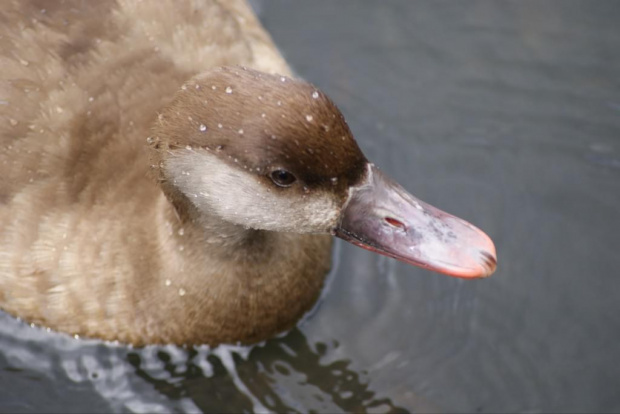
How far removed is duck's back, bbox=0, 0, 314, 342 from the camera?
3385 millimetres

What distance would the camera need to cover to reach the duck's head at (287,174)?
9.21 ft

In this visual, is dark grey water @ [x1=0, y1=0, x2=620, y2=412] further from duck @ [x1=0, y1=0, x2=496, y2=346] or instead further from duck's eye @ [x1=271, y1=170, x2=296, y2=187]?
duck's eye @ [x1=271, y1=170, x2=296, y2=187]

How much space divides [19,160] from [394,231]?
1.47 meters

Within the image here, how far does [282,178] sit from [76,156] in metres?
0.96

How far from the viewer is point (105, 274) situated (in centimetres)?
348

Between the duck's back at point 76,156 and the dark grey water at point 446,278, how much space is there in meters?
0.37

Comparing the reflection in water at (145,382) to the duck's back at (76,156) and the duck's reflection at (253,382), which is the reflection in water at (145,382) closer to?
the duck's reflection at (253,382)

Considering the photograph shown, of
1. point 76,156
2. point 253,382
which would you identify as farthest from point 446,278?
point 76,156

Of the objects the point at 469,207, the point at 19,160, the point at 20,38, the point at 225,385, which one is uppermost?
the point at 20,38

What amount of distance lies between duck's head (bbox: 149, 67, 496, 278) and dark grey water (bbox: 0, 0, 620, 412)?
3.01ft

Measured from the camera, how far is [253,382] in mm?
3791

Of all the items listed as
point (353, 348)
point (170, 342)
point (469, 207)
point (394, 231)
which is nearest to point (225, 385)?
point (170, 342)

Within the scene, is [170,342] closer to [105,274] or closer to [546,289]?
[105,274]

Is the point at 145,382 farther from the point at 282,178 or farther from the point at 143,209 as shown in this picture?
the point at 282,178
